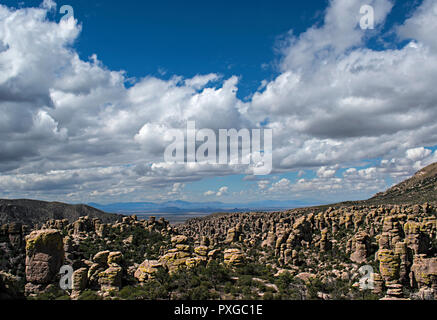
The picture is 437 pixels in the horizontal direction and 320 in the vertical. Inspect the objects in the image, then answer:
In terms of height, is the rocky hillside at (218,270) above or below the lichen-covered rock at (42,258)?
below

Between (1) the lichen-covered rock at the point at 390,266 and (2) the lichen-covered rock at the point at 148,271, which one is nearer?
(2) the lichen-covered rock at the point at 148,271

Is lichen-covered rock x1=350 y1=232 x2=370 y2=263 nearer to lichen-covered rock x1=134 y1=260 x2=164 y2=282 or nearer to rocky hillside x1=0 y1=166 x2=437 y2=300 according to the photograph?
rocky hillside x1=0 y1=166 x2=437 y2=300

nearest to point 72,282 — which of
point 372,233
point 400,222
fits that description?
point 400,222

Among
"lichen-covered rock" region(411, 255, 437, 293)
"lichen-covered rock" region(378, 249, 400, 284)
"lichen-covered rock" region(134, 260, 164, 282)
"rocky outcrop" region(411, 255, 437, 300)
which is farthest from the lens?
"lichen-covered rock" region(378, 249, 400, 284)

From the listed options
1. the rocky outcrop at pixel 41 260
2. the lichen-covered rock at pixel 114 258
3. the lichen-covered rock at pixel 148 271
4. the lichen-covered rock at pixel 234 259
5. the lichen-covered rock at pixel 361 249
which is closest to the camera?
the rocky outcrop at pixel 41 260

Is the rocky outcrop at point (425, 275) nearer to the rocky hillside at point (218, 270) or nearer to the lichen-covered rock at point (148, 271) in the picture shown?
the rocky hillside at point (218, 270)

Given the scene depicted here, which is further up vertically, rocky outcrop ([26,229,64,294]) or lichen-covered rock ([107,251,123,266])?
rocky outcrop ([26,229,64,294])

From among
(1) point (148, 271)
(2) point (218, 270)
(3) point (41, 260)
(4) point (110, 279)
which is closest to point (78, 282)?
(4) point (110, 279)

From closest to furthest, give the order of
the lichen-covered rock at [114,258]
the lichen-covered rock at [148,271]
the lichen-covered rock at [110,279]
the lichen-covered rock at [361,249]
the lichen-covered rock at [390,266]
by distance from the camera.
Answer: the lichen-covered rock at [110,279] < the lichen-covered rock at [148,271] < the lichen-covered rock at [390,266] < the lichen-covered rock at [114,258] < the lichen-covered rock at [361,249]

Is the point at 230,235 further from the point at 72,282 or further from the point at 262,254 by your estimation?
the point at 72,282

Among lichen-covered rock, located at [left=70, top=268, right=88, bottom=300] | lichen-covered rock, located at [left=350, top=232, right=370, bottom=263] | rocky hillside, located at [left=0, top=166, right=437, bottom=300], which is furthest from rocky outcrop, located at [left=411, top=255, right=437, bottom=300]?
lichen-covered rock, located at [left=70, top=268, right=88, bottom=300]

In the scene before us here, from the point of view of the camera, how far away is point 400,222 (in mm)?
66312

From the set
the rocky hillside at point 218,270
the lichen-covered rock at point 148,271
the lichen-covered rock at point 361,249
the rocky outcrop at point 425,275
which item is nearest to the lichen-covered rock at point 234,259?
the rocky hillside at point 218,270
